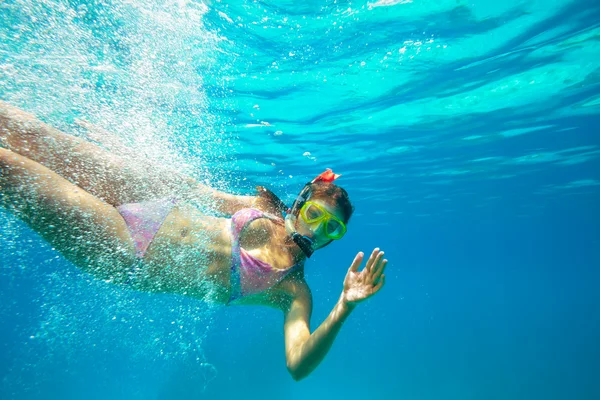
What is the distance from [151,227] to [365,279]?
2440 millimetres

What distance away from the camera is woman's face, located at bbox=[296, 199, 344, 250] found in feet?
12.6

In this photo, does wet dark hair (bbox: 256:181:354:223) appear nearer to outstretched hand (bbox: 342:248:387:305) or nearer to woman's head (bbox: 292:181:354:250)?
woman's head (bbox: 292:181:354:250)

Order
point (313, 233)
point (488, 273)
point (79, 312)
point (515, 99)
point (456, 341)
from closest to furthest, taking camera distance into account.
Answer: point (313, 233)
point (515, 99)
point (79, 312)
point (488, 273)
point (456, 341)

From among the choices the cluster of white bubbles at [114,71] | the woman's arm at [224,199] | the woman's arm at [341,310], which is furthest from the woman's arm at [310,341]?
the cluster of white bubbles at [114,71]

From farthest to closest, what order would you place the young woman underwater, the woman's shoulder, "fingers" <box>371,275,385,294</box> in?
the woman's shoulder → the young woman underwater → "fingers" <box>371,275,385,294</box>

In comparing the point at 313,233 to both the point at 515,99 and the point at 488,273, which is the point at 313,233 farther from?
the point at 488,273

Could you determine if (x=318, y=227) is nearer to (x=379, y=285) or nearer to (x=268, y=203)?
(x=268, y=203)

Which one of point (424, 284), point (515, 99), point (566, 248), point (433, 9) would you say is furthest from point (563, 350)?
point (433, 9)

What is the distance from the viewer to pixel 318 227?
3.88m

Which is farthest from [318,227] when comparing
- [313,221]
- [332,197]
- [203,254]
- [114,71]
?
[114,71]

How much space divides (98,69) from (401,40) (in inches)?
346

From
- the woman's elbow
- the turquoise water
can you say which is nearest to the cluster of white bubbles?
the turquoise water

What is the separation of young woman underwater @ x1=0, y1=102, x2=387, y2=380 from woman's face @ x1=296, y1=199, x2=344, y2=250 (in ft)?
0.04

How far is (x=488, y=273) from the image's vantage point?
97.3 meters
